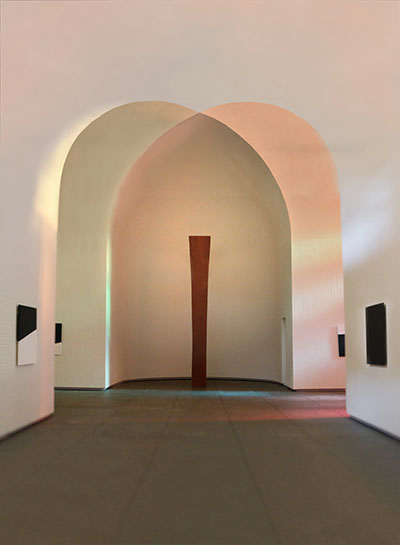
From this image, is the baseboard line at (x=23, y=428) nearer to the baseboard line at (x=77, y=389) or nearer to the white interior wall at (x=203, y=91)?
the white interior wall at (x=203, y=91)

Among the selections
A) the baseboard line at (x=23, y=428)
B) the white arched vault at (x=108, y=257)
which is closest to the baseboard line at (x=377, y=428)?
the baseboard line at (x=23, y=428)

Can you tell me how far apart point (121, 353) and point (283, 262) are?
5315 mm

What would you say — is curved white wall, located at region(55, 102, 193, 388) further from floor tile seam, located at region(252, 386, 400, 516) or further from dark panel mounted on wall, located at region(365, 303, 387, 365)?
dark panel mounted on wall, located at region(365, 303, 387, 365)

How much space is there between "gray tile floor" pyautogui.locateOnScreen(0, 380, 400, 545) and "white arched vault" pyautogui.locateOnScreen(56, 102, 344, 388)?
4.66m

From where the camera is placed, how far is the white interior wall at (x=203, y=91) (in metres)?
7.84

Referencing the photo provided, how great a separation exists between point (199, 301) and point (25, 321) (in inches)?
303

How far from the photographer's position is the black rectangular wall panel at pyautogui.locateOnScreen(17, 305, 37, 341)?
8352 mm

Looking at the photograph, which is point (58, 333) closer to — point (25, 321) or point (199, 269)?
point (199, 269)

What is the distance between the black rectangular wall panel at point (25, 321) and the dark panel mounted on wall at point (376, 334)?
16.0 ft

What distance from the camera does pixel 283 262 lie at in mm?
16781

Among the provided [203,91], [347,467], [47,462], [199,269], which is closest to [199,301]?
[199,269]

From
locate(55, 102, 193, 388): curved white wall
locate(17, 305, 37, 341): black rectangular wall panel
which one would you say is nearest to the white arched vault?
locate(55, 102, 193, 388): curved white wall

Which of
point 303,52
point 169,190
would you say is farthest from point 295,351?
point 303,52

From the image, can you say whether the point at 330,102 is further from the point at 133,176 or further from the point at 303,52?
the point at 133,176
